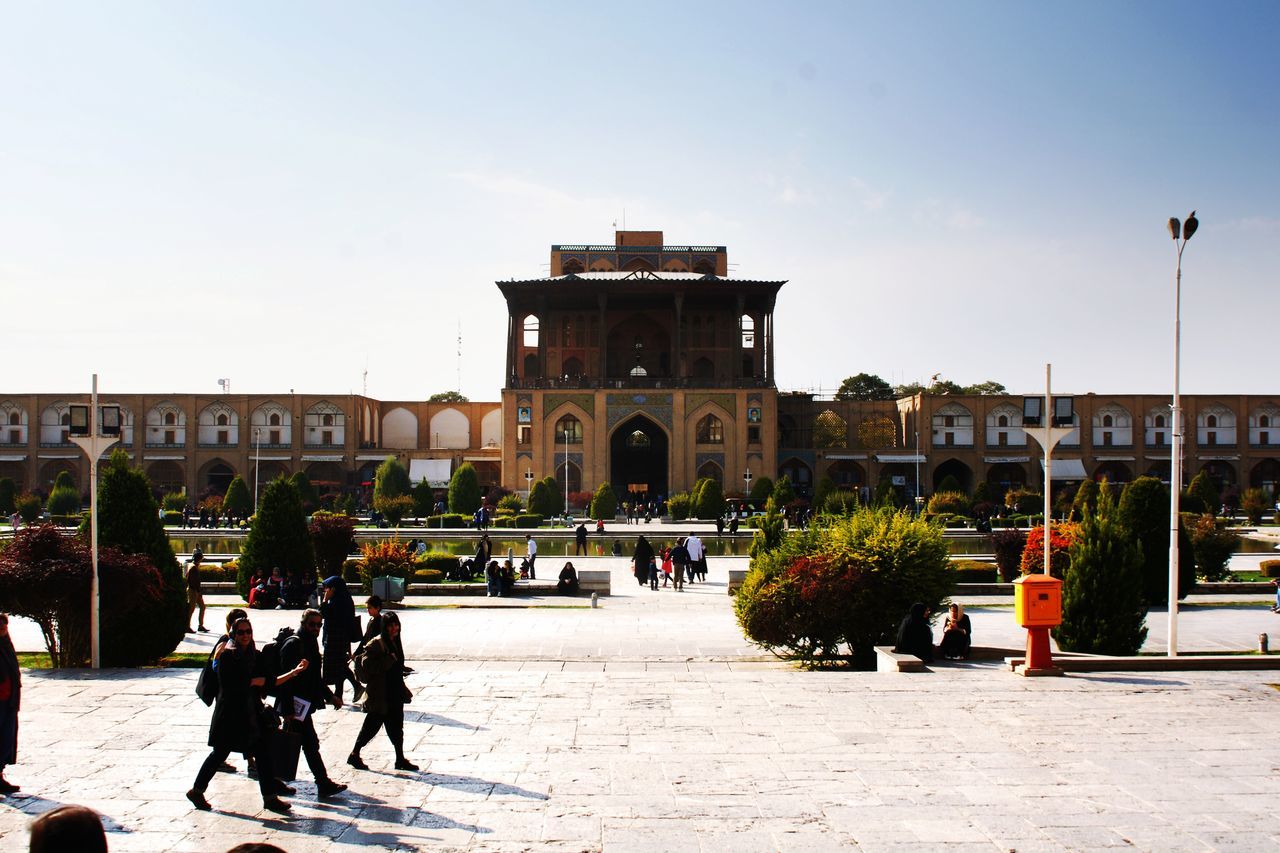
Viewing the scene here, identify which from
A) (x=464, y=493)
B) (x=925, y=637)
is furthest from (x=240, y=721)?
(x=464, y=493)

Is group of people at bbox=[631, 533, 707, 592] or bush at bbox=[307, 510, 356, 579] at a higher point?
bush at bbox=[307, 510, 356, 579]

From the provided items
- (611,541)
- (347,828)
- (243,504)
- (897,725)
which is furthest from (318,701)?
(243,504)

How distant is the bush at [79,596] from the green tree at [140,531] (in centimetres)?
13

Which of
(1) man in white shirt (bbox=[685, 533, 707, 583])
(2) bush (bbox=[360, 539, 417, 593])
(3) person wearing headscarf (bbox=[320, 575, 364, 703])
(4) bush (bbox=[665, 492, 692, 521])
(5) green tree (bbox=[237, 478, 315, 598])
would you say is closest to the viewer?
→ (3) person wearing headscarf (bbox=[320, 575, 364, 703])

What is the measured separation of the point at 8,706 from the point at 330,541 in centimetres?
1237

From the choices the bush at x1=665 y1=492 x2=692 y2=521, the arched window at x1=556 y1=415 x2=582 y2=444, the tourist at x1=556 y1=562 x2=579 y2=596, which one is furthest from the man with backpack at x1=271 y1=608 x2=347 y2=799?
the arched window at x1=556 y1=415 x2=582 y2=444

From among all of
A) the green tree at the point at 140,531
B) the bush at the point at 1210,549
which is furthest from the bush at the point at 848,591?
the bush at the point at 1210,549

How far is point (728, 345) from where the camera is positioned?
46844 mm

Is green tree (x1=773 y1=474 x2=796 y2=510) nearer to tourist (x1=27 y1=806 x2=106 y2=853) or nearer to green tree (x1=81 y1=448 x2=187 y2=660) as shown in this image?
green tree (x1=81 y1=448 x2=187 y2=660)

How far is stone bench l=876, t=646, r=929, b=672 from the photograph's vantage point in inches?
353

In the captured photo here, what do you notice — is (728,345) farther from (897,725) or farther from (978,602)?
(897,725)

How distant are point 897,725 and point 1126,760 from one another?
1.35 metres

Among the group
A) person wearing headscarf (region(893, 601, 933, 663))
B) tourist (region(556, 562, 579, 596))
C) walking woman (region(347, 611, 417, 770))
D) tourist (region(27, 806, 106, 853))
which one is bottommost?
tourist (region(556, 562, 579, 596))

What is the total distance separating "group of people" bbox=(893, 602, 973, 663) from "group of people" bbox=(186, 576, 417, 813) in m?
5.01
